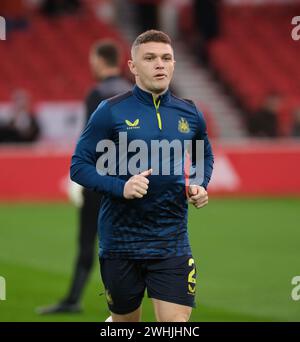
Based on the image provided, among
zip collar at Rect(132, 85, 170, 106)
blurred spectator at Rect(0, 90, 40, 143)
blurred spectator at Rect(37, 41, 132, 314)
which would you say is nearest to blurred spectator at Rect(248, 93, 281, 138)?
blurred spectator at Rect(0, 90, 40, 143)

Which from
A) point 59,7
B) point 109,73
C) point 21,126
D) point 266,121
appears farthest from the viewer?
point 59,7

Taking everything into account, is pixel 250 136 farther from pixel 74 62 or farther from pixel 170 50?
pixel 170 50

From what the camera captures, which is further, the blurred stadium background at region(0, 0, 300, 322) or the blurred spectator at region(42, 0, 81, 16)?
the blurred spectator at region(42, 0, 81, 16)

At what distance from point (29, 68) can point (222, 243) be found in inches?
433

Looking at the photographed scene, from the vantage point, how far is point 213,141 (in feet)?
74.3

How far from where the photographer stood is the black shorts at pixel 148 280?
23.9ft

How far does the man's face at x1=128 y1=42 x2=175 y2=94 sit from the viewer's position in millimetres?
7250

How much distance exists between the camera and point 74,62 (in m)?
25.9

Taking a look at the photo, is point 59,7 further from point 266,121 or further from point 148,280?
point 148,280

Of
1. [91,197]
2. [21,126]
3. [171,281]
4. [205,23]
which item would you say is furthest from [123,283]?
Result: [205,23]

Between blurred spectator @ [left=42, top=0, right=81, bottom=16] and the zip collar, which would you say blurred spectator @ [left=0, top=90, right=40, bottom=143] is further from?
the zip collar

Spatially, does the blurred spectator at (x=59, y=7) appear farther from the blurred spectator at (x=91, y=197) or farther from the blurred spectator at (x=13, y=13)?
the blurred spectator at (x=91, y=197)

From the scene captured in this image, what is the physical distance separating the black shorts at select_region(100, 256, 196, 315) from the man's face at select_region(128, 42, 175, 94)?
116 centimetres

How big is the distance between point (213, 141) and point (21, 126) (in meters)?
3.98
